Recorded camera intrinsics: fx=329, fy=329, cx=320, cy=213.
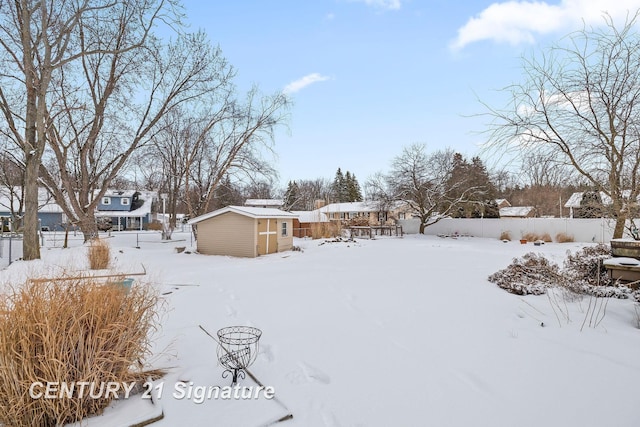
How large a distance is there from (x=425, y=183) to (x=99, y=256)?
18.6 m

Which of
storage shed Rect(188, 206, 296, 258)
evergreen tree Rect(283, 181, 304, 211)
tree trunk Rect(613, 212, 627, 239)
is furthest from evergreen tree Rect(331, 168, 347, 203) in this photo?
tree trunk Rect(613, 212, 627, 239)

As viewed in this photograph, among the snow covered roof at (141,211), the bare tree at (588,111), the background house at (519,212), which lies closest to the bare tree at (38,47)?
the bare tree at (588,111)

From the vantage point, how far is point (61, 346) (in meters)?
2.11

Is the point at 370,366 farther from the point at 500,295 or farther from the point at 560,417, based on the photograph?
the point at 500,295

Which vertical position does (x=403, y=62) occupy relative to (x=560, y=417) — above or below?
above

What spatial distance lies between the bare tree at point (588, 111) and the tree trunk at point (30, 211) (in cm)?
1092

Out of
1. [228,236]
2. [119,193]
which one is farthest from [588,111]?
[119,193]

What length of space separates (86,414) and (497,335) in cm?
413

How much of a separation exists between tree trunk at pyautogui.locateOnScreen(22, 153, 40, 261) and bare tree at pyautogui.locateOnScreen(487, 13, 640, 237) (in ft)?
35.8

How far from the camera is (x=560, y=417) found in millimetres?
2402

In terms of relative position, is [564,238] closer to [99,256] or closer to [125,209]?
[99,256]

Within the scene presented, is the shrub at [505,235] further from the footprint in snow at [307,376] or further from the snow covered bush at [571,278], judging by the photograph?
the footprint in snow at [307,376]

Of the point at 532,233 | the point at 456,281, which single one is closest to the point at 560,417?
the point at 456,281

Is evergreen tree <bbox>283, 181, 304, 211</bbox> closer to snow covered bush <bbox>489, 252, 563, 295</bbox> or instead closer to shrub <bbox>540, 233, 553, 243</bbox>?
shrub <bbox>540, 233, 553, 243</bbox>
